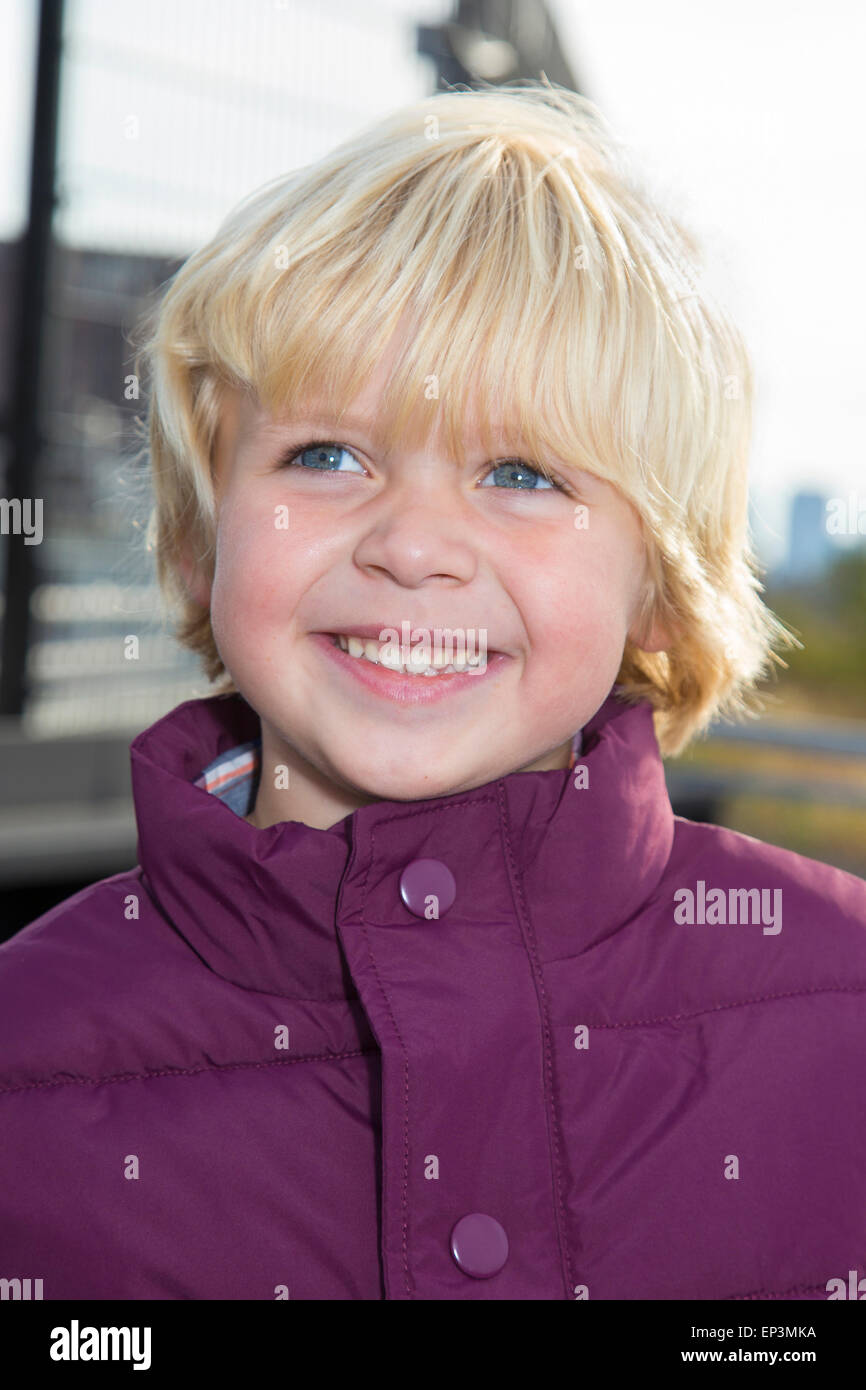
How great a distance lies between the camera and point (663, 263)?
3.36 feet

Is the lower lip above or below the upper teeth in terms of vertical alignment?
below

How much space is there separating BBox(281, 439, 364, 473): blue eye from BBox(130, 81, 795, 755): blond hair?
0.03m

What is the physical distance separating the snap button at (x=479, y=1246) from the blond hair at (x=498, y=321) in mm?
497

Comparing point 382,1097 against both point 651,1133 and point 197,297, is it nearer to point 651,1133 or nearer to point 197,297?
point 651,1133

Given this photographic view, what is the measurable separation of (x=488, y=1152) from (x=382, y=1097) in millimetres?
75

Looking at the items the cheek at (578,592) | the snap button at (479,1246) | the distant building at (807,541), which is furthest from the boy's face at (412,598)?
the distant building at (807,541)

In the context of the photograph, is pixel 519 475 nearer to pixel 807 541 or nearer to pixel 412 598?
pixel 412 598

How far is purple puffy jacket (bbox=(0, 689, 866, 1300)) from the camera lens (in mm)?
838

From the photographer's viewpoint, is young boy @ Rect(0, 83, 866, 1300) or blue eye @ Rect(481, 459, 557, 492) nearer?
young boy @ Rect(0, 83, 866, 1300)

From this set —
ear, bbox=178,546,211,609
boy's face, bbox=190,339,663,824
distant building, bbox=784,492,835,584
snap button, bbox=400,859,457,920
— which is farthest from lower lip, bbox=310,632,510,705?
distant building, bbox=784,492,835,584

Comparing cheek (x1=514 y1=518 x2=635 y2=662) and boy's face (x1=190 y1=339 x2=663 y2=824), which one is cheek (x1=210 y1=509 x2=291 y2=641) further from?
cheek (x1=514 y1=518 x2=635 y2=662)

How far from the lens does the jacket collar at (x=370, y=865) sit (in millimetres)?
882

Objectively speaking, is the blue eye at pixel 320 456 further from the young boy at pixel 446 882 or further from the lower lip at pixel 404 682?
the lower lip at pixel 404 682

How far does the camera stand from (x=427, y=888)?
87 centimetres
